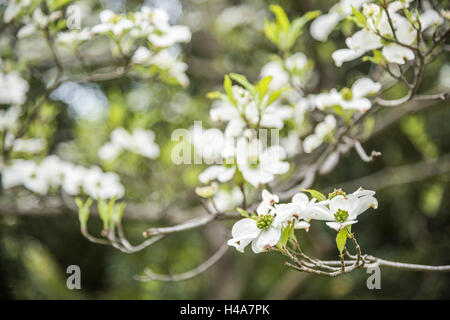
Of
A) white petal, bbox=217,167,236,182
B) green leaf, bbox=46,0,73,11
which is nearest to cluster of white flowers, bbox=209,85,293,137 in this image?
white petal, bbox=217,167,236,182

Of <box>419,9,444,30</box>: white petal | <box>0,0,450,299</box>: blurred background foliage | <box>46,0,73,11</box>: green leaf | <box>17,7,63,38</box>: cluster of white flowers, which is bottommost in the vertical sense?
<box>0,0,450,299</box>: blurred background foliage

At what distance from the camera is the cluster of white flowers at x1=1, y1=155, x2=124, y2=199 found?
143 cm

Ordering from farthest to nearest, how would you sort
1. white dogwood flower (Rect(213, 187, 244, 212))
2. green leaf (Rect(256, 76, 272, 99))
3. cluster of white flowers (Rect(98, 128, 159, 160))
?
1. cluster of white flowers (Rect(98, 128, 159, 160))
2. white dogwood flower (Rect(213, 187, 244, 212))
3. green leaf (Rect(256, 76, 272, 99))

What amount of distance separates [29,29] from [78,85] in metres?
1.87

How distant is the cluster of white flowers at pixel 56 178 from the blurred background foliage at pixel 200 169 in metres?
0.12

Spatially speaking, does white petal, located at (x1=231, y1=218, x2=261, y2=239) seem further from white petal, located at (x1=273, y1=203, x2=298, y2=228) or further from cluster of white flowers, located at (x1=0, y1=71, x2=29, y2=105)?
cluster of white flowers, located at (x1=0, y1=71, x2=29, y2=105)

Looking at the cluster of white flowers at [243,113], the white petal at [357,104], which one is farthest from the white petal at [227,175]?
the white petal at [357,104]

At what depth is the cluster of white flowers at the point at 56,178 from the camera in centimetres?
143

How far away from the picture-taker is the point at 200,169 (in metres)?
1.87

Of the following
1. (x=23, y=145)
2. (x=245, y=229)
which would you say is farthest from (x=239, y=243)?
(x=23, y=145)

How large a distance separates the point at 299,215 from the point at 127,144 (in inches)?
41.8

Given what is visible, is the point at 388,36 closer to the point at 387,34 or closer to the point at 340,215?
the point at 387,34

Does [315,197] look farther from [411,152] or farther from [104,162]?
[411,152]

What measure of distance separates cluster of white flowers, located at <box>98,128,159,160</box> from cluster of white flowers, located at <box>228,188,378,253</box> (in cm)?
98
